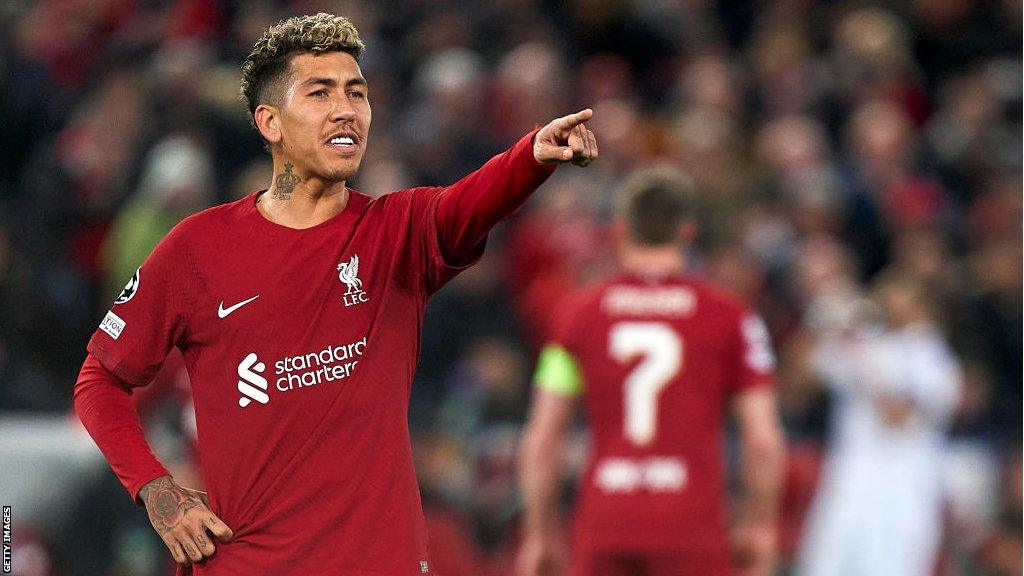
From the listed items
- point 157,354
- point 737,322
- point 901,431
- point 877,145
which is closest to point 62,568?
point 737,322

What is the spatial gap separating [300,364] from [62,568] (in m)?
4.26

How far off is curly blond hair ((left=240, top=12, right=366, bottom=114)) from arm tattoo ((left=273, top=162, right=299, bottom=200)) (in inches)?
7.3

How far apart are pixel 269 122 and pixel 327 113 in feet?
0.76

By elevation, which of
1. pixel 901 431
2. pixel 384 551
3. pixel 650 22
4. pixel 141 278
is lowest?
pixel 901 431

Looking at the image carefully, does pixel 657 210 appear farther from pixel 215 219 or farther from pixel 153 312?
pixel 153 312

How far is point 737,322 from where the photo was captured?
6.56m

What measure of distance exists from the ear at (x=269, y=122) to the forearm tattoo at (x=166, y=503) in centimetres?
93

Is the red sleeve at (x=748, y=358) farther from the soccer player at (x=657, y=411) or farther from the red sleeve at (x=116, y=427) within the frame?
the red sleeve at (x=116, y=427)

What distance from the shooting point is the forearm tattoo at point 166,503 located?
12.9 ft

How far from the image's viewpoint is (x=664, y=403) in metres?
6.50

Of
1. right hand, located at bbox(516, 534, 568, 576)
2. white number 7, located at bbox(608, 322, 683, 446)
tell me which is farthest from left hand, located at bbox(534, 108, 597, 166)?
right hand, located at bbox(516, 534, 568, 576)

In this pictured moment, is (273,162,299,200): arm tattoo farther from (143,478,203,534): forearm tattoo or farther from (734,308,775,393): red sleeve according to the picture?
(734,308,775,393): red sleeve

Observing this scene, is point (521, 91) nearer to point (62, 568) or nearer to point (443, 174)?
point (443, 174)

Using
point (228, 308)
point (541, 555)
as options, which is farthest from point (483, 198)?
point (541, 555)
